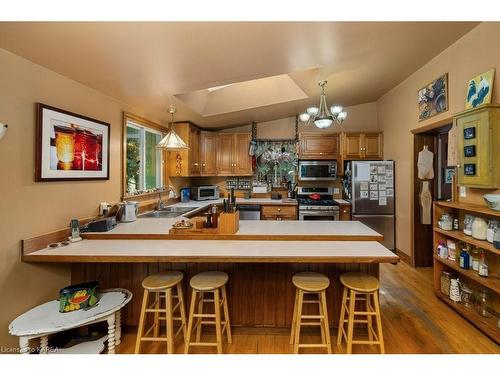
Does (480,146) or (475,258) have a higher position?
(480,146)

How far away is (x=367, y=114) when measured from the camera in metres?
4.92

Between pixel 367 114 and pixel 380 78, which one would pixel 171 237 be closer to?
pixel 380 78

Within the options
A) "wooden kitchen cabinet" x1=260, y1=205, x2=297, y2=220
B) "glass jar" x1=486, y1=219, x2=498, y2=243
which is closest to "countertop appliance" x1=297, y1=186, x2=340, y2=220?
"wooden kitchen cabinet" x1=260, y1=205, x2=297, y2=220

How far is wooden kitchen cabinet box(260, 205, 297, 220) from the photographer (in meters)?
4.42

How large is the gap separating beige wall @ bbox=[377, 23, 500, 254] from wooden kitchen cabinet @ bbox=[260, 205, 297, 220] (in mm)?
1724

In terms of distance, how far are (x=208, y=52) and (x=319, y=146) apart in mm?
3290

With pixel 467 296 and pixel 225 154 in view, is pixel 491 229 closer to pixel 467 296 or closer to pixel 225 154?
pixel 467 296

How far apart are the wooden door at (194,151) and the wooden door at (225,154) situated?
45cm

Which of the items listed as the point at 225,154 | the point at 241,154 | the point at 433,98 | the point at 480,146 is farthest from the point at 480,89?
the point at 225,154

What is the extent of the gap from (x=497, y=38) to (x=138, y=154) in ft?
13.0

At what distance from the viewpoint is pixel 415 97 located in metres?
3.51

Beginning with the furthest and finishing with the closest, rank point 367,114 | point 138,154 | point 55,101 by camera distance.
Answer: point 367,114 < point 138,154 < point 55,101

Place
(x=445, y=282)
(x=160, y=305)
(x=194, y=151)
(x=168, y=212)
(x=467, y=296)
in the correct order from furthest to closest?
1. (x=194, y=151)
2. (x=168, y=212)
3. (x=445, y=282)
4. (x=467, y=296)
5. (x=160, y=305)
